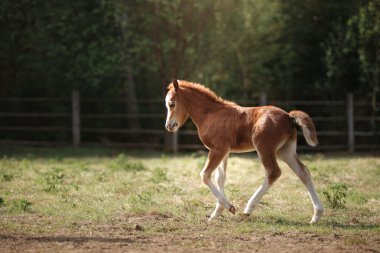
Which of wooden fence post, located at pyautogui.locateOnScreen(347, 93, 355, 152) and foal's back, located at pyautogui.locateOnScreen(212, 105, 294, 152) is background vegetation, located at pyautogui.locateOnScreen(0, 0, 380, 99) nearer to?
wooden fence post, located at pyautogui.locateOnScreen(347, 93, 355, 152)

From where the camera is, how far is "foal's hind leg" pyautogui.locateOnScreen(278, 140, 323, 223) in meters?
8.16

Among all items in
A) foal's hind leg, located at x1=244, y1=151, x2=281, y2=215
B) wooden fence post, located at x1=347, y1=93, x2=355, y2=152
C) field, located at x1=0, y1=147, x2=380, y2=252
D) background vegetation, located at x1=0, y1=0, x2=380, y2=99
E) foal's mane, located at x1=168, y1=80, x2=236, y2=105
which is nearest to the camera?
field, located at x1=0, y1=147, x2=380, y2=252

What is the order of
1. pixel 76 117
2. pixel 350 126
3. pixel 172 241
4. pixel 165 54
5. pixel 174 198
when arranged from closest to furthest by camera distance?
pixel 172 241 < pixel 174 198 < pixel 350 126 < pixel 76 117 < pixel 165 54

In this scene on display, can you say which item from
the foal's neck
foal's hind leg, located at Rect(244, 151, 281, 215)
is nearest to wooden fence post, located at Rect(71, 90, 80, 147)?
the foal's neck

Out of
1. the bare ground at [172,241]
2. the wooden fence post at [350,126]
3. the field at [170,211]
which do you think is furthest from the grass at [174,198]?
the wooden fence post at [350,126]

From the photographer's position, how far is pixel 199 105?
9242 mm

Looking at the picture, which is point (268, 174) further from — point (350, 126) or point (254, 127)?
point (350, 126)

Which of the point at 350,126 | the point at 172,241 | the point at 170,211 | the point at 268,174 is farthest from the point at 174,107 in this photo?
the point at 350,126

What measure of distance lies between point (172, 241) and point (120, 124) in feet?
44.8

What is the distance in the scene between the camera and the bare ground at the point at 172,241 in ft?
22.0

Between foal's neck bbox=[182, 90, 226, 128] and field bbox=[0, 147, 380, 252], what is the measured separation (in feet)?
4.37

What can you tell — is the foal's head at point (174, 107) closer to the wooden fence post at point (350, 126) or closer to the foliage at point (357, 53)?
the wooden fence post at point (350, 126)

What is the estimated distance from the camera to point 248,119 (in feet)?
28.7

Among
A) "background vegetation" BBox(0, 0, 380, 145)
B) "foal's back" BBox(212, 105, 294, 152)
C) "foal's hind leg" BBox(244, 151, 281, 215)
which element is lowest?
"foal's hind leg" BBox(244, 151, 281, 215)
